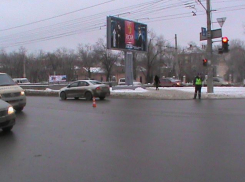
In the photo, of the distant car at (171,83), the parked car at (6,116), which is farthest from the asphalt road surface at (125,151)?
the distant car at (171,83)

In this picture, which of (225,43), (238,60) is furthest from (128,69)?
(238,60)

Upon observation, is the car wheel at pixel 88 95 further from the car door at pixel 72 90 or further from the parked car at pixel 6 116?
the parked car at pixel 6 116

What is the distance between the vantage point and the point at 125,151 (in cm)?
Result: 618

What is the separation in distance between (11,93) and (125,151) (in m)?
8.58

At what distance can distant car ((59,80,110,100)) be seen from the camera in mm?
19703

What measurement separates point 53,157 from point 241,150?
13.0 feet

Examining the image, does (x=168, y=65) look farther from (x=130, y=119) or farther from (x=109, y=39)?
(x=130, y=119)

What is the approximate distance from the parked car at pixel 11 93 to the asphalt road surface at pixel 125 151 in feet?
11.0

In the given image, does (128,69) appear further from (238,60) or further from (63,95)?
(238,60)

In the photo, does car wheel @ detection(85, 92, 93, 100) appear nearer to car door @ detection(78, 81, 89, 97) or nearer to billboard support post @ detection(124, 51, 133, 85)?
car door @ detection(78, 81, 89, 97)

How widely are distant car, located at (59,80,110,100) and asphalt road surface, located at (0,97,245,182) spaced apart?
31.9 ft

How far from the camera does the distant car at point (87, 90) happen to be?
64.6ft

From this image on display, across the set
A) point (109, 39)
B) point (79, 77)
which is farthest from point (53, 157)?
point (79, 77)

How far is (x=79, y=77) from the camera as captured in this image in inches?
3922
